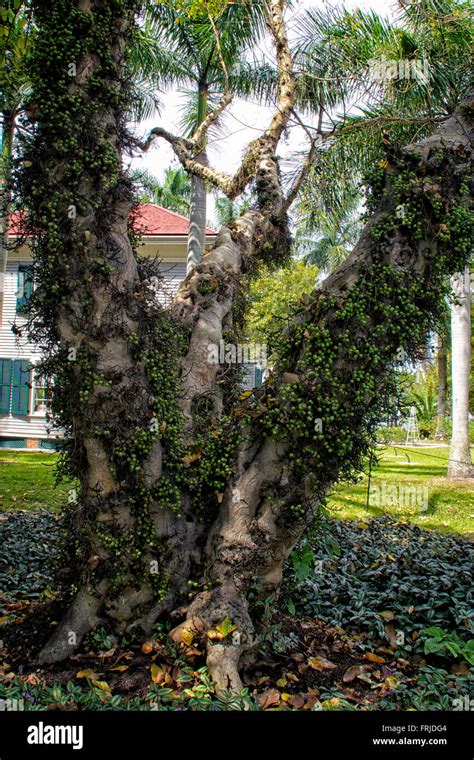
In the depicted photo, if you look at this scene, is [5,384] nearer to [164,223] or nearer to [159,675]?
[164,223]

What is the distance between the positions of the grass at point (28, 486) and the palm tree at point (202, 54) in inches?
203

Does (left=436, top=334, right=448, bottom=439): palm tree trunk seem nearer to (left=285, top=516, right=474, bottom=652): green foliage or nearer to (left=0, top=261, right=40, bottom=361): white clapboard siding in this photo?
(left=0, top=261, right=40, bottom=361): white clapboard siding

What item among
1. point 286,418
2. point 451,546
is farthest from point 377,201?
point 451,546

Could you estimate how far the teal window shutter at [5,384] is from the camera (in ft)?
58.2

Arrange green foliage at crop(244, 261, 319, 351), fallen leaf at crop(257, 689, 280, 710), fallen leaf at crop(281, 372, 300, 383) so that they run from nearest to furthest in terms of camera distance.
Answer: fallen leaf at crop(257, 689, 280, 710) → fallen leaf at crop(281, 372, 300, 383) → green foliage at crop(244, 261, 319, 351)

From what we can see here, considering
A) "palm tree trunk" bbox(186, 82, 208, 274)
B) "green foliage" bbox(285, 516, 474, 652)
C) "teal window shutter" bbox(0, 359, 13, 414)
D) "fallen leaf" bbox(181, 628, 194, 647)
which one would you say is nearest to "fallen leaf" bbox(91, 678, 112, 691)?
"fallen leaf" bbox(181, 628, 194, 647)

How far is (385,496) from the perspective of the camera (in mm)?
10930

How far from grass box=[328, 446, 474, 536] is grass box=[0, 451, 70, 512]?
4.70m

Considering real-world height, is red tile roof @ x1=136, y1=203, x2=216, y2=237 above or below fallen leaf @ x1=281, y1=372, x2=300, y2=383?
above

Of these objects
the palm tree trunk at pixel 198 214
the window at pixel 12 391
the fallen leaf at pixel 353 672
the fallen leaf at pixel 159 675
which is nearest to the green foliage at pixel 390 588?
the fallen leaf at pixel 353 672

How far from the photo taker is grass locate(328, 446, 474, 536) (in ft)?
30.3

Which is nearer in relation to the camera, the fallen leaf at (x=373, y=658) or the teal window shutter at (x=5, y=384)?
the fallen leaf at (x=373, y=658)

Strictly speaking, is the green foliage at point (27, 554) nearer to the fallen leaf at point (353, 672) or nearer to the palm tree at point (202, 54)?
the fallen leaf at point (353, 672)
